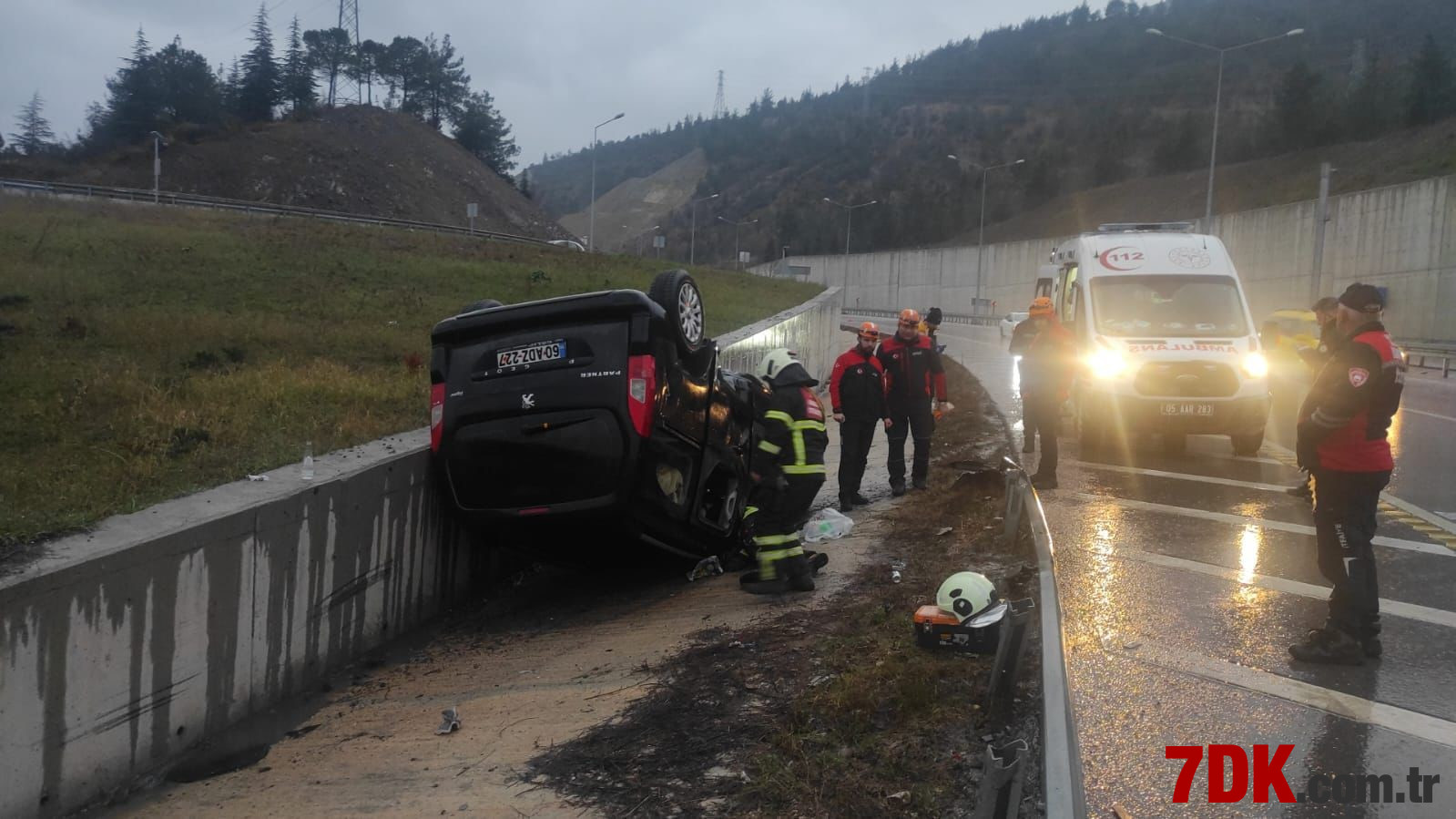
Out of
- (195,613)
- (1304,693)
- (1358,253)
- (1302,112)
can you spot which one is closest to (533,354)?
(195,613)

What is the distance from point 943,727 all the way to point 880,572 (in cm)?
303

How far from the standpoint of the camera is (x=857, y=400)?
988 cm

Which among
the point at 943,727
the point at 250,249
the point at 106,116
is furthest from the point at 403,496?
the point at 106,116

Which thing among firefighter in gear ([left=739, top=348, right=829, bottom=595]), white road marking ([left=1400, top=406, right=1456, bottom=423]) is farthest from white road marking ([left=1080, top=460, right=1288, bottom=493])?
white road marking ([left=1400, top=406, right=1456, bottom=423])

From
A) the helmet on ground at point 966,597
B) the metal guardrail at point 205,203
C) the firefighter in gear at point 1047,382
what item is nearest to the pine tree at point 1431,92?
the metal guardrail at point 205,203

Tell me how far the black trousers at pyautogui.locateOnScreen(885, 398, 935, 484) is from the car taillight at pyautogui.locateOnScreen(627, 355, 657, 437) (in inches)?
184

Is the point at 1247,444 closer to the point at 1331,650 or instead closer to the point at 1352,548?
the point at 1352,548

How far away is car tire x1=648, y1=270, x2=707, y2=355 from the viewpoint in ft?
21.9

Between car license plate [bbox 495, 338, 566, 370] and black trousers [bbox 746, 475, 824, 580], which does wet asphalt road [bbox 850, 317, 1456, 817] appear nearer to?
black trousers [bbox 746, 475, 824, 580]

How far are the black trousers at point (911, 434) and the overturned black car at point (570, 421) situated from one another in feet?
13.2

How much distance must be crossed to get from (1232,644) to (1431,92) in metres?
78.6

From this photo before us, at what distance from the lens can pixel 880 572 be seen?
290 inches

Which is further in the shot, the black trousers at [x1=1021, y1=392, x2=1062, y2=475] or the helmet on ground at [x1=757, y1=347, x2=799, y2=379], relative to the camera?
the black trousers at [x1=1021, y1=392, x2=1062, y2=475]

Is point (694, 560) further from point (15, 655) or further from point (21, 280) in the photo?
point (21, 280)
